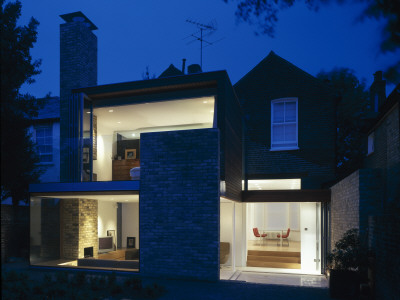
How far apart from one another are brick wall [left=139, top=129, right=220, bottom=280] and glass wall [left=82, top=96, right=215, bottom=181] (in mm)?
1105

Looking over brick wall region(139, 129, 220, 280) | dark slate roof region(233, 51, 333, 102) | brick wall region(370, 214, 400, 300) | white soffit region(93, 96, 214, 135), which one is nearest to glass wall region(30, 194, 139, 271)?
brick wall region(139, 129, 220, 280)

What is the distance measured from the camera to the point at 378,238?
6391mm

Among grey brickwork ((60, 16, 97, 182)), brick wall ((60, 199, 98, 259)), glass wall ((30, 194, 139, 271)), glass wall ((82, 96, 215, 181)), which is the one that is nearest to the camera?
glass wall ((82, 96, 215, 181))

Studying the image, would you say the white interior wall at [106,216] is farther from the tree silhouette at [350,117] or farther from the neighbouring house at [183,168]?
the tree silhouette at [350,117]

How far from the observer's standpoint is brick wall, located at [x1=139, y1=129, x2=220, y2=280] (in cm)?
818

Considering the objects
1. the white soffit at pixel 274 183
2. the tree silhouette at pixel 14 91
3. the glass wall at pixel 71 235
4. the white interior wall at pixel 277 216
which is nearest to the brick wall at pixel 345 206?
the white soffit at pixel 274 183

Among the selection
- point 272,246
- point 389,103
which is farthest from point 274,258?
point 389,103

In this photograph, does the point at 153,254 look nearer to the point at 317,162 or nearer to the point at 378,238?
the point at 378,238

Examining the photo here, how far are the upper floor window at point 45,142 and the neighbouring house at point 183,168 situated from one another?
1555 mm

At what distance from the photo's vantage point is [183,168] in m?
8.52

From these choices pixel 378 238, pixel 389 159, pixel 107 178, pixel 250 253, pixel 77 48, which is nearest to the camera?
pixel 378 238

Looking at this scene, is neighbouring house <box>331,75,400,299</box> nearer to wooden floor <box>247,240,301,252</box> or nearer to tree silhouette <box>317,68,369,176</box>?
wooden floor <box>247,240,301,252</box>

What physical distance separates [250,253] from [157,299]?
7943 mm

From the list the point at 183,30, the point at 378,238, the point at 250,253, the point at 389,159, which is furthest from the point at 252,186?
the point at 183,30
